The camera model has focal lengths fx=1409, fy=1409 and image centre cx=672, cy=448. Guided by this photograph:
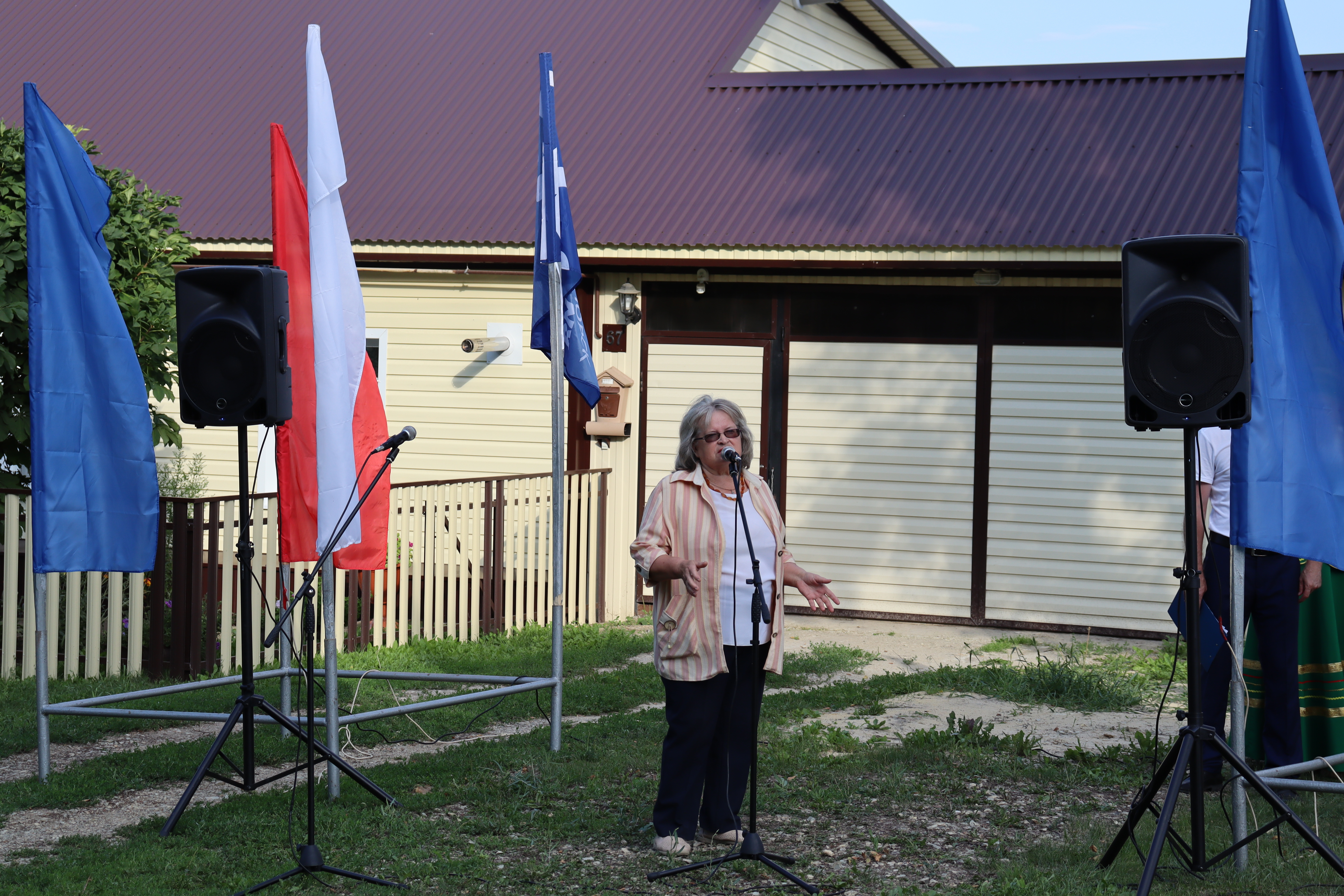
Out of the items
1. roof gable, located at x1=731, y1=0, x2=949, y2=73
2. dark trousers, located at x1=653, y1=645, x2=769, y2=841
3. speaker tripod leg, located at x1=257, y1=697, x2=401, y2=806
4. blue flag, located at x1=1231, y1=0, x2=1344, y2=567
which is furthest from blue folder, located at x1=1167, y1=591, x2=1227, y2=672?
roof gable, located at x1=731, y1=0, x2=949, y2=73

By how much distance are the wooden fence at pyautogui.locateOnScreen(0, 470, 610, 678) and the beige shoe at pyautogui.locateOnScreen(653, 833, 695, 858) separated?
1977 millimetres

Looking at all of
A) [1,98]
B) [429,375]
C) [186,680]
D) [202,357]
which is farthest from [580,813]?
[1,98]

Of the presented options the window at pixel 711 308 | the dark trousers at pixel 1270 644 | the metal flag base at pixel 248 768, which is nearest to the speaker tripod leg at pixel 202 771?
the metal flag base at pixel 248 768

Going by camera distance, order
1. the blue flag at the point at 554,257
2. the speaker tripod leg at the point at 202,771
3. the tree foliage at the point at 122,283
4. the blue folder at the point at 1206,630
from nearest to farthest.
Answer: the speaker tripod leg at the point at 202,771
the blue folder at the point at 1206,630
the blue flag at the point at 554,257
the tree foliage at the point at 122,283

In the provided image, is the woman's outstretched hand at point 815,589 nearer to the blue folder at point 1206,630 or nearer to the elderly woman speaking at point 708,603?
the elderly woman speaking at point 708,603

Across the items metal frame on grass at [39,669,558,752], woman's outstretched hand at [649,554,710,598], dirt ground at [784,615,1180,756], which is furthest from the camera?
dirt ground at [784,615,1180,756]

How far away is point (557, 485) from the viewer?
757cm

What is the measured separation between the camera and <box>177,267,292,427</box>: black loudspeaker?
6035 millimetres

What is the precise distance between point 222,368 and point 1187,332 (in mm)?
3938

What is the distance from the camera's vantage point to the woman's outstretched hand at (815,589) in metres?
5.46

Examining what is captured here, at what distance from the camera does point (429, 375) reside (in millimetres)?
12906

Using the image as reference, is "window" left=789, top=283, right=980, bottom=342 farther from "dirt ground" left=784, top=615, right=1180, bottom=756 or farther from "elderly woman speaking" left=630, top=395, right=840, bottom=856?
"elderly woman speaking" left=630, top=395, right=840, bottom=856

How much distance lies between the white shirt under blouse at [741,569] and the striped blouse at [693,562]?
0.02 m

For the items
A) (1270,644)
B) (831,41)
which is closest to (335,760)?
(1270,644)
